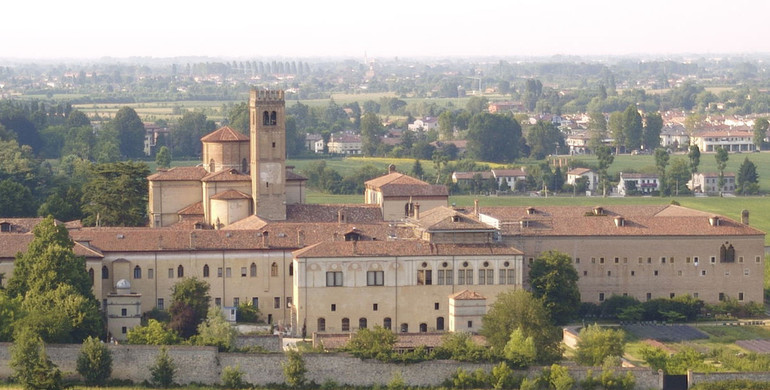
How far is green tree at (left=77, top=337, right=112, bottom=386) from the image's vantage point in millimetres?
44125

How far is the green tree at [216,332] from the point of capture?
4576cm

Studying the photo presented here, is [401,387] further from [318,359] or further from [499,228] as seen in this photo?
[499,228]

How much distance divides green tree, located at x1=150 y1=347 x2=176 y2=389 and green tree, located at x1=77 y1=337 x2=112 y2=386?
1187 mm

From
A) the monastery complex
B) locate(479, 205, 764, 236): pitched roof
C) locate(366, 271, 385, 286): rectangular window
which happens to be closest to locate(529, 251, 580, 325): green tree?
the monastery complex

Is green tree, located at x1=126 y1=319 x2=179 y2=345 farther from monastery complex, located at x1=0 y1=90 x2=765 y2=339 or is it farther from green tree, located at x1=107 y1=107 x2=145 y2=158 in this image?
green tree, located at x1=107 y1=107 x2=145 y2=158

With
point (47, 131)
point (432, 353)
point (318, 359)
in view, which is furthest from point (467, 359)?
point (47, 131)

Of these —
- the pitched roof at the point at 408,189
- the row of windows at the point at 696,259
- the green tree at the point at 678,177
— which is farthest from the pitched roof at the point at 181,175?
the green tree at the point at 678,177

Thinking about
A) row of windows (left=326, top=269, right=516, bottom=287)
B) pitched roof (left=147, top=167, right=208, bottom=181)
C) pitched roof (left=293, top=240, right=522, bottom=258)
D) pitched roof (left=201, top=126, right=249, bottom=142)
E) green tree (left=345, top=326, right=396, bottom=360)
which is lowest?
green tree (left=345, top=326, right=396, bottom=360)

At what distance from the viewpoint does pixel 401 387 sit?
44.3 meters

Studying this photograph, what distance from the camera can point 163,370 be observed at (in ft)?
146

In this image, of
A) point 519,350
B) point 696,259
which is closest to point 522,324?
point 519,350

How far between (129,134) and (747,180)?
3970cm

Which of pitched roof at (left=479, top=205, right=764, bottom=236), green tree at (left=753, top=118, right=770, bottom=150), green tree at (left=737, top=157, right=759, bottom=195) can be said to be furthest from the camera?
green tree at (left=753, top=118, right=770, bottom=150)

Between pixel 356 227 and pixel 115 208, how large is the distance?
37.6ft
